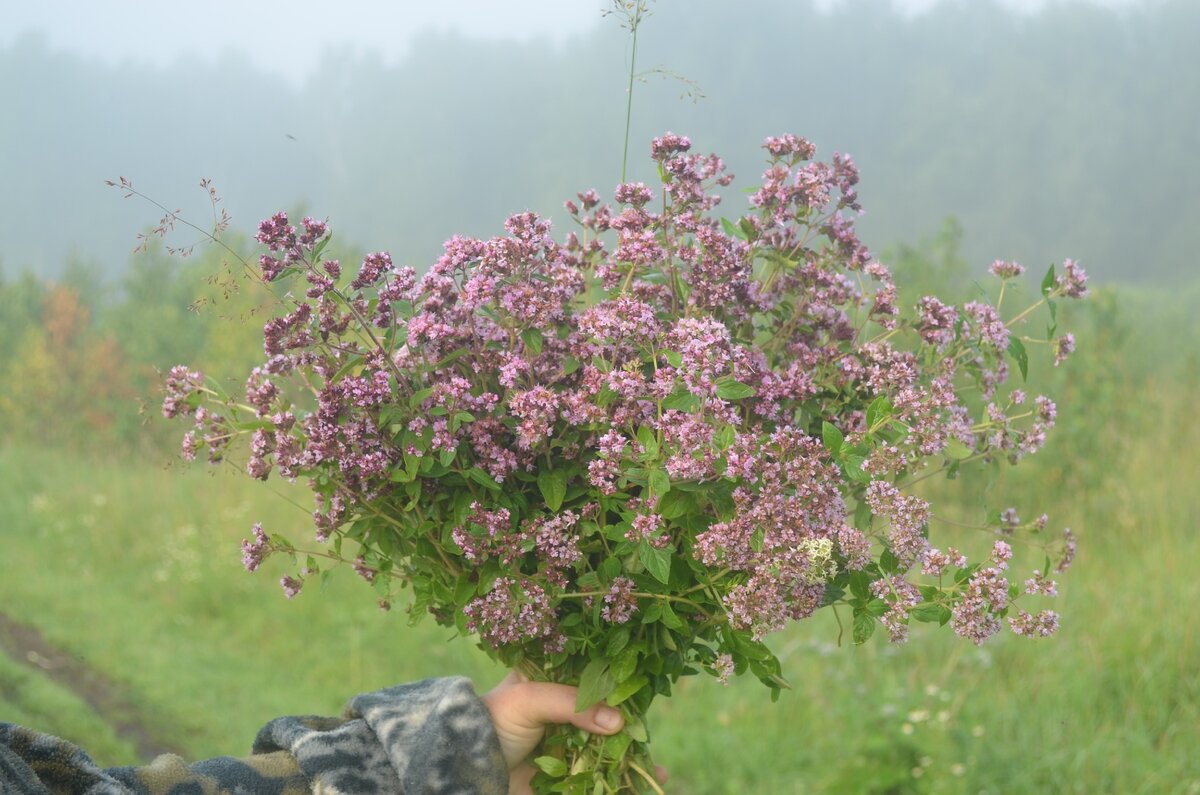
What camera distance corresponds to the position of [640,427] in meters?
1.64

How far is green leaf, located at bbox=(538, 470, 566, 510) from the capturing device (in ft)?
5.71

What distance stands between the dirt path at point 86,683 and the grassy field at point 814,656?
7 cm

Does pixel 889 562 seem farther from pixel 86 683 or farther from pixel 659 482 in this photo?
pixel 86 683

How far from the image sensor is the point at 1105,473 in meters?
7.83

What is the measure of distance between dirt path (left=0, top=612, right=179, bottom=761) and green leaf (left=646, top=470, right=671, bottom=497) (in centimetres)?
438

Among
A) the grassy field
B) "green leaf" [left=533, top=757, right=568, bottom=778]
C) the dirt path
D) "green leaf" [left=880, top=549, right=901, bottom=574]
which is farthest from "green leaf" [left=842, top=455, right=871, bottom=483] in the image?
the dirt path

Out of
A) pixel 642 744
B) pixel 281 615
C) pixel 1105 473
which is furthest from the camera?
pixel 1105 473

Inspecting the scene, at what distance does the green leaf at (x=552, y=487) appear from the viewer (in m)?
1.74

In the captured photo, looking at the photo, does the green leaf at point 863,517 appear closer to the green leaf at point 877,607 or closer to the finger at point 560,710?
the green leaf at point 877,607

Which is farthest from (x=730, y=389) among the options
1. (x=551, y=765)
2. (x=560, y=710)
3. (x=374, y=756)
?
(x=374, y=756)

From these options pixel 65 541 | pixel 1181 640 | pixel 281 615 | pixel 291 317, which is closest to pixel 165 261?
pixel 65 541

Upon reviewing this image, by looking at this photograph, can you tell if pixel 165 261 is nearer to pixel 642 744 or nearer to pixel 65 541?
pixel 65 541

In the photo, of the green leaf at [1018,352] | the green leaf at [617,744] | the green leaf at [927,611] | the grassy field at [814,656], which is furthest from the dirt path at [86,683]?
the green leaf at [1018,352]

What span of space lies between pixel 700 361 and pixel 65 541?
8416mm
